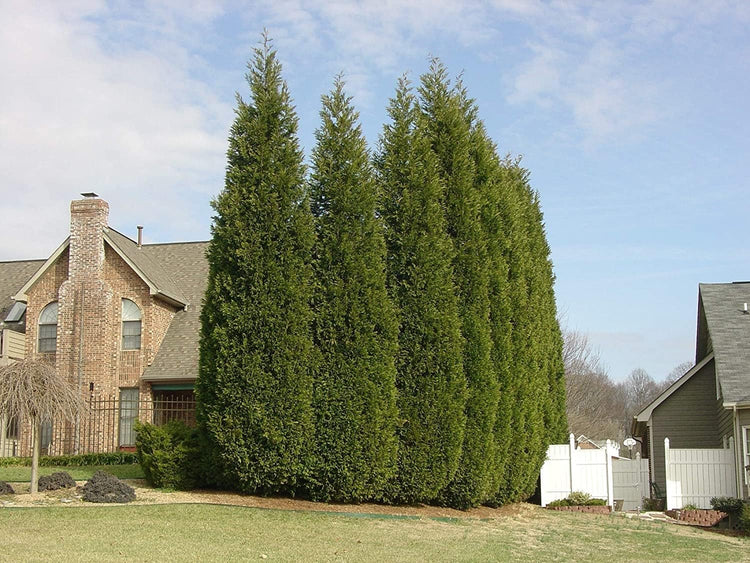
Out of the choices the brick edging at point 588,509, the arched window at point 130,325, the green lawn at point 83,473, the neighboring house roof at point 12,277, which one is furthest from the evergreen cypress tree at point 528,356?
the neighboring house roof at point 12,277

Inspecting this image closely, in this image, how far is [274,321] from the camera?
44.5ft

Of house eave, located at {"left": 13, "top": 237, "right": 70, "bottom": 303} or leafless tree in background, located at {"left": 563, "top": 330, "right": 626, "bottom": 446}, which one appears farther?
leafless tree in background, located at {"left": 563, "top": 330, "right": 626, "bottom": 446}

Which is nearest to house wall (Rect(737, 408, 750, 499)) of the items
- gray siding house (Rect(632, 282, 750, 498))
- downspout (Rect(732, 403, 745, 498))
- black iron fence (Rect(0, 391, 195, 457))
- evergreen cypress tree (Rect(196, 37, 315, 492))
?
downspout (Rect(732, 403, 745, 498))

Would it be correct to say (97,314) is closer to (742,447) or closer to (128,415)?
(128,415)

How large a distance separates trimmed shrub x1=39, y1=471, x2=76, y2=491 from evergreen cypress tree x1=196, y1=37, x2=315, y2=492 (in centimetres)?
224

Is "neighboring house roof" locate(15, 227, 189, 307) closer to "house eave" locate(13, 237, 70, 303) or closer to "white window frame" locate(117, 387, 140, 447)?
"house eave" locate(13, 237, 70, 303)

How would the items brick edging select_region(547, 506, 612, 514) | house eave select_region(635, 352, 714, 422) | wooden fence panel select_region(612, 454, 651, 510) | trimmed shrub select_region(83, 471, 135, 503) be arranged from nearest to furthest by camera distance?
1. trimmed shrub select_region(83, 471, 135, 503)
2. brick edging select_region(547, 506, 612, 514)
3. wooden fence panel select_region(612, 454, 651, 510)
4. house eave select_region(635, 352, 714, 422)

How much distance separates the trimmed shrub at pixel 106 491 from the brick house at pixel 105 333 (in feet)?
34.8

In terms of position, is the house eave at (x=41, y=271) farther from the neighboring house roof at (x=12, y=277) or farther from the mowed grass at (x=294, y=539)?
the mowed grass at (x=294, y=539)

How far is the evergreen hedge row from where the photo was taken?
1353 centimetres

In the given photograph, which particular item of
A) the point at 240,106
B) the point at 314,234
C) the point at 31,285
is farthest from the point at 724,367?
the point at 31,285

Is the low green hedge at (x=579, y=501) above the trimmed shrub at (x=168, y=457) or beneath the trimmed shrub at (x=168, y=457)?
beneath

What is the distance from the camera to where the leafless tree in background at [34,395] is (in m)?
12.9

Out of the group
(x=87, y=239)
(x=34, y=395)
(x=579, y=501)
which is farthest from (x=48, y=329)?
(x=579, y=501)
